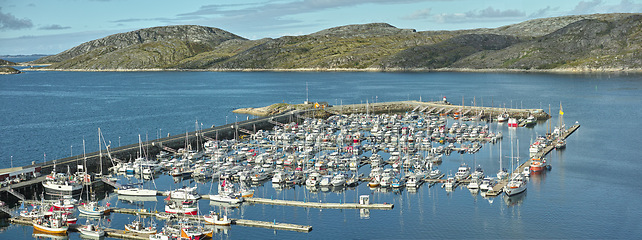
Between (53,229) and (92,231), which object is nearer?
(92,231)

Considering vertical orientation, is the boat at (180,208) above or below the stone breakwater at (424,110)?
below

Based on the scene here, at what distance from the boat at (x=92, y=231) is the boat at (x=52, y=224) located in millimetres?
1744

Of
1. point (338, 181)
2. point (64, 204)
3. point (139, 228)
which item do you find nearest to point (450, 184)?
point (338, 181)

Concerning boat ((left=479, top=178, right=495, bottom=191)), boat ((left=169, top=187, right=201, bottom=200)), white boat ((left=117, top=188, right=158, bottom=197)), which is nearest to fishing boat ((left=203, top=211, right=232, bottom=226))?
boat ((left=169, top=187, right=201, bottom=200))

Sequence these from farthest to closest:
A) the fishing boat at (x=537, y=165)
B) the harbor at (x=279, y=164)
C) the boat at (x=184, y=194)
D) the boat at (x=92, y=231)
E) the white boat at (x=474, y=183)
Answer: the fishing boat at (x=537, y=165), the white boat at (x=474, y=183), the boat at (x=184, y=194), the harbor at (x=279, y=164), the boat at (x=92, y=231)

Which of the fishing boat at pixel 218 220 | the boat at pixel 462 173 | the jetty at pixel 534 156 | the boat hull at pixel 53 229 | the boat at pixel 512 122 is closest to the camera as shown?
the boat hull at pixel 53 229

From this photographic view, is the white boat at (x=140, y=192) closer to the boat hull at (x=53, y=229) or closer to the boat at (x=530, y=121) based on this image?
the boat hull at (x=53, y=229)

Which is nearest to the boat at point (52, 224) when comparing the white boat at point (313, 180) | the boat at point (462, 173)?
the white boat at point (313, 180)

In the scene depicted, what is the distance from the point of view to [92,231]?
56.2m

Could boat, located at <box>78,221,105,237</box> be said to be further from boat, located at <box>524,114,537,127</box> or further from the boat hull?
boat, located at <box>524,114,537,127</box>

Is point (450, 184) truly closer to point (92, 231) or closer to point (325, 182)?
point (325, 182)

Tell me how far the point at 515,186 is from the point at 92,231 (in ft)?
141

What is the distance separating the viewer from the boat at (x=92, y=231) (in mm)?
56062

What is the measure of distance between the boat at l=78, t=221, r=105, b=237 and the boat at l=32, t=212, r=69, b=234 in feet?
5.72
